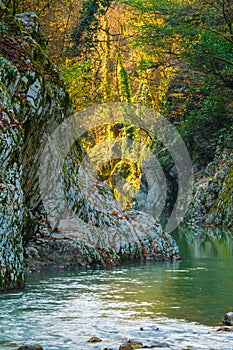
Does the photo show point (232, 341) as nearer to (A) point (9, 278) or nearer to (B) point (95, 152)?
(A) point (9, 278)

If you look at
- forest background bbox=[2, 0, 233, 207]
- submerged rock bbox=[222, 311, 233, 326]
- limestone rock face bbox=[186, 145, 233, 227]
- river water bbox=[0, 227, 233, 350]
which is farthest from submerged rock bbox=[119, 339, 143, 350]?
limestone rock face bbox=[186, 145, 233, 227]

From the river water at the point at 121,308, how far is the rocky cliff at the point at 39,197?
1.87 ft

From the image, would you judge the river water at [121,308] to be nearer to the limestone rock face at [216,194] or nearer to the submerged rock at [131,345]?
the submerged rock at [131,345]

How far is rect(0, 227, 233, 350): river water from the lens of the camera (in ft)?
16.5

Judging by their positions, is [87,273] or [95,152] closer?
Result: [87,273]

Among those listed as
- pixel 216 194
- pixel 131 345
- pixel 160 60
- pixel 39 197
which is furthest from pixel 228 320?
pixel 160 60

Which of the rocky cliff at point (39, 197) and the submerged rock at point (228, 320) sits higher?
the rocky cliff at point (39, 197)

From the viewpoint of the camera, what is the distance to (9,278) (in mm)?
7465

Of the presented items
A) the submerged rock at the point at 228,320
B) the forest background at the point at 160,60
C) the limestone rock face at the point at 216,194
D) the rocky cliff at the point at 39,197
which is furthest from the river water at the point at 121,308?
the limestone rock face at the point at 216,194

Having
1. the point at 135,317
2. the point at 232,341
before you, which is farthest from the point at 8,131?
the point at 232,341

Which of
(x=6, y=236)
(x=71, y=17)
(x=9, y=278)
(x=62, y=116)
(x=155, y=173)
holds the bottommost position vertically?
(x=9, y=278)

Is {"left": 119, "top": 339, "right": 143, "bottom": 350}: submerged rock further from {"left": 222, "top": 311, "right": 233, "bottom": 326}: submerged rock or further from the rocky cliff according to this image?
the rocky cliff

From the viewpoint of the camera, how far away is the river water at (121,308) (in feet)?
16.5

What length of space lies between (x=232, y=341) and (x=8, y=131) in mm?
4067
